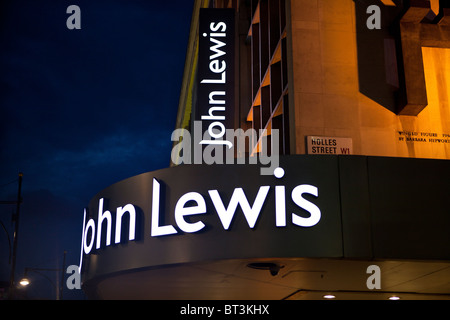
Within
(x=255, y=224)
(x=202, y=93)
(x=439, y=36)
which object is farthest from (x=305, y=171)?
(x=202, y=93)

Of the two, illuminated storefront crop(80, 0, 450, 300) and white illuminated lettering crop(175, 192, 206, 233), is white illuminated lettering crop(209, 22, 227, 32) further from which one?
white illuminated lettering crop(175, 192, 206, 233)

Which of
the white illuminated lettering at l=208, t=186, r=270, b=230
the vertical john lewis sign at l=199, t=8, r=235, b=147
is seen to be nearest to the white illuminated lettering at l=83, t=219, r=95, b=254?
the white illuminated lettering at l=208, t=186, r=270, b=230

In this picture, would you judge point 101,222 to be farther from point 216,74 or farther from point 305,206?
point 216,74

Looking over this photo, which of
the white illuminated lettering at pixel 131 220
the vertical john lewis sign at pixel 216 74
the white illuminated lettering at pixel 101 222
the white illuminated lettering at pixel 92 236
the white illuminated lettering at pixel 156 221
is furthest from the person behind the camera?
the vertical john lewis sign at pixel 216 74

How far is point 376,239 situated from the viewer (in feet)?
31.5

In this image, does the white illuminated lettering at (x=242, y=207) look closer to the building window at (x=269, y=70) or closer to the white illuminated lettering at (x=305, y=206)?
the white illuminated lettering at (x=305, y=206)

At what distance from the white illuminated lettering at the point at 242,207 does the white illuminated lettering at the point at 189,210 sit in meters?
0.31

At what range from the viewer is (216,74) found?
1816 cm

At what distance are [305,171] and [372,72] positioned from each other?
16.0 feet

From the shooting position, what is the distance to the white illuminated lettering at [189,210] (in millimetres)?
10062

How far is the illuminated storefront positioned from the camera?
973 cm

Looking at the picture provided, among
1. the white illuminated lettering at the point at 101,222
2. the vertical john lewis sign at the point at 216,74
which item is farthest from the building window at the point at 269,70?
the white illuminated lettering at the point at 101,222
